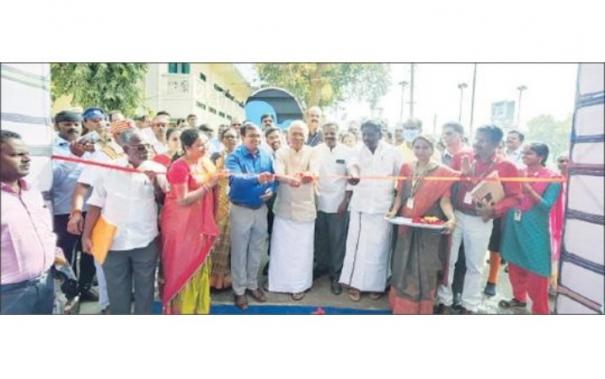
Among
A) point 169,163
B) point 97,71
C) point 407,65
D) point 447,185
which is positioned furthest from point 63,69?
point 447,185

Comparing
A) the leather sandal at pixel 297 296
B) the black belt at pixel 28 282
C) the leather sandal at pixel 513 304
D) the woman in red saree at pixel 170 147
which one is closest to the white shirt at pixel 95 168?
the woman in red saree at pixel 170 147

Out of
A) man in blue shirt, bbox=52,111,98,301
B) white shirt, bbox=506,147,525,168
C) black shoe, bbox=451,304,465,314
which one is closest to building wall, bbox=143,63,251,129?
man in blue shirt, bbox=52,111,98,301

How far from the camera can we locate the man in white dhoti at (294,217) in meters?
2.50

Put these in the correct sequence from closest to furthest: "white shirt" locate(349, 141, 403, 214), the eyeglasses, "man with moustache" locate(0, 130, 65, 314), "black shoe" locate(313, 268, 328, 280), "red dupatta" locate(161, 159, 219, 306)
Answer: "man with moustache" locate(0, 130, 65, 314)
the eyeglasses
"red dupatta" locate(161, 159, 219, 306)
"white shirt" locate(349, 141, 403, 214)
"black shoe" locate(313, 268, 328, 280)

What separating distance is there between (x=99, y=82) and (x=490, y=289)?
101 inches

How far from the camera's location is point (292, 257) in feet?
8.47

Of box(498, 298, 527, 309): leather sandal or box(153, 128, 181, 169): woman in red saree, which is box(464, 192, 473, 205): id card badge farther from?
box(153, 128, 181, 169): woman in red saree

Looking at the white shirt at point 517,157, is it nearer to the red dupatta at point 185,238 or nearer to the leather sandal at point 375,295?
the leather sandal at point 375,295

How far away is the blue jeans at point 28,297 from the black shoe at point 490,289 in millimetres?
2533

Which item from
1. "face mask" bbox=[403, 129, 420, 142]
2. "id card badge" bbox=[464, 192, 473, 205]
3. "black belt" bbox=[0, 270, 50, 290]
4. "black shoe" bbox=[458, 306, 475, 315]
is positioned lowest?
"black shoe" bbox=[458, 306, 475, 315]

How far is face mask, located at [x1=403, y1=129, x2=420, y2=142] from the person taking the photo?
244 centimetres

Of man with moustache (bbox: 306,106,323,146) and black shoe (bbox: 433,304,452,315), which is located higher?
man with moustache (bbox: 306,106,323,146)

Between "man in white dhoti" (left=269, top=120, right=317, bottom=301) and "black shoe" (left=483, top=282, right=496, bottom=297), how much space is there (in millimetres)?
1073

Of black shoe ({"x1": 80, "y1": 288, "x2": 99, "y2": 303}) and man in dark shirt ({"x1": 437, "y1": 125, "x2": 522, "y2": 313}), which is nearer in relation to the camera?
man in dark shirt ({"x1": 437, "y1": 125, "x2": 522, "y2": 313})
